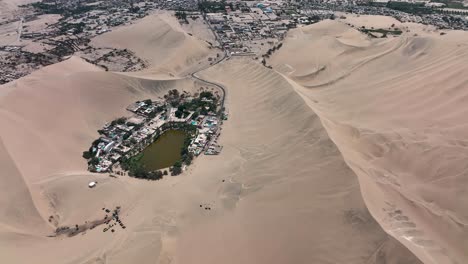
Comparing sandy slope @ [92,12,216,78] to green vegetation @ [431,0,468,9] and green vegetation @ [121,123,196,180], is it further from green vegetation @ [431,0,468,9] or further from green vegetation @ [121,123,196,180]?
green vegetation @ [431,0,468,9]

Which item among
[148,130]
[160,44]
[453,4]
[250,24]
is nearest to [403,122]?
[148,130]

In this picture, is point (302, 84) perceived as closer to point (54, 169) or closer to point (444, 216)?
point (444, 216)

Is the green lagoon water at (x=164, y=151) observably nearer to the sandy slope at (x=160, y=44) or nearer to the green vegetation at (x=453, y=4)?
the sandy slope at (x=160, y=44)

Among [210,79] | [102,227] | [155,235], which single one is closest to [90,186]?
[102,227]

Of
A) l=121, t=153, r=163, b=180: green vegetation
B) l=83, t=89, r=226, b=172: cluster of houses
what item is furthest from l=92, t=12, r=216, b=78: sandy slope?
l=121, t=153, r=163, b=180: green vegetation

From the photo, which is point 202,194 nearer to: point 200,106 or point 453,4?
point 200,106

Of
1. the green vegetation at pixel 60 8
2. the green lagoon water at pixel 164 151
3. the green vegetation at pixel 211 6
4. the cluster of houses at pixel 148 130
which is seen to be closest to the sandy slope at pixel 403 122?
the cluster of houses at pixel 148 130
